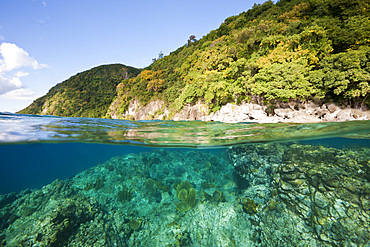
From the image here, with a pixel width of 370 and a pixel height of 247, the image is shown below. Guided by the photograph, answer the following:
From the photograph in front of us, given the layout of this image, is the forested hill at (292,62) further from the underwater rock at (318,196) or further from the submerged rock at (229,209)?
the submerged rock at (229,209)

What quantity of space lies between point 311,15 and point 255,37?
5909mm

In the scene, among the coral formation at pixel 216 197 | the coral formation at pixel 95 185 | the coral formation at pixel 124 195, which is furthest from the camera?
the coral formation at pixel 95 185

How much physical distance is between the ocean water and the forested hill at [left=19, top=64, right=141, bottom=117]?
155 feet

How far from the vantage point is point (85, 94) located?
66.1 meters

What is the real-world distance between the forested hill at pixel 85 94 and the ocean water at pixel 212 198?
155 feet

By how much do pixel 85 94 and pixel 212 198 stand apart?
248ft

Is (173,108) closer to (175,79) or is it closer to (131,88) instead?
(175,79)

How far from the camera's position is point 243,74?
53.6 ft

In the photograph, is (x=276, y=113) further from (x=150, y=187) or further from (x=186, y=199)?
(x=150, y=187)

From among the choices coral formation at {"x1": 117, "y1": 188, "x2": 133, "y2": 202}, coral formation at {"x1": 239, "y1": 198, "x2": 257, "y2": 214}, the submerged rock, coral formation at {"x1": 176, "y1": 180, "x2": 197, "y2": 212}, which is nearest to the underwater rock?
the submerged rock

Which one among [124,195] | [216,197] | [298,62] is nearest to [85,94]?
[124,195]

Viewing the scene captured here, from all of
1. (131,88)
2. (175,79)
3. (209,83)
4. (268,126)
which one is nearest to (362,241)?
(268,126)

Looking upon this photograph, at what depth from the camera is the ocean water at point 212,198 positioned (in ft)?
17.9

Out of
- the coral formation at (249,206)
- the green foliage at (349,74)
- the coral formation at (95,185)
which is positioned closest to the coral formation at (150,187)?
the coral formation at (95,185)
